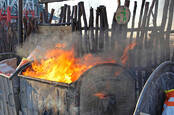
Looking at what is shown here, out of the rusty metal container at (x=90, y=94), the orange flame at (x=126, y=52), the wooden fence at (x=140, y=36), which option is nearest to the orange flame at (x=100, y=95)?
the rusty metal container at (x=90, y=94)

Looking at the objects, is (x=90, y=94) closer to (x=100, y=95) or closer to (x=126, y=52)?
(x=100, y=95)

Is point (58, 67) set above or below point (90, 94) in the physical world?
above

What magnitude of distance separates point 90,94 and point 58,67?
117 cm

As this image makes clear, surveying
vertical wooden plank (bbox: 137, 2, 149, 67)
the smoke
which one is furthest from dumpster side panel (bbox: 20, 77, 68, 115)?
vertical wooden plank (bbox: 137, 2, 149, 67)

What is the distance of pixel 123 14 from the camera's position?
4582 millimetres

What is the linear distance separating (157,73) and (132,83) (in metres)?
1.03

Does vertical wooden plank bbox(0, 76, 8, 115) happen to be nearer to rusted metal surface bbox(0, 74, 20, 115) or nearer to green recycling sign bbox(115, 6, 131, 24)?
rusted metal surface bbox(0, 74, 20, 115)

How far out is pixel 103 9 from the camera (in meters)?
5.16

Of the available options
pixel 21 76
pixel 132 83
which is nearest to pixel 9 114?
pixel 21 76

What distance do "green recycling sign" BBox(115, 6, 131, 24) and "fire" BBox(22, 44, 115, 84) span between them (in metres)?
1.12

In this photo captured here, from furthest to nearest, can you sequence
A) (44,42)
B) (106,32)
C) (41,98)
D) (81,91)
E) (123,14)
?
(44,42)
(106,32)
(123,14)
(41,98)
(81,91)

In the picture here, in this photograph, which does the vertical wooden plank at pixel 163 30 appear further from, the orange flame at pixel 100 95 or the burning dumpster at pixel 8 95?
the burning dumpster at pixel 8 95

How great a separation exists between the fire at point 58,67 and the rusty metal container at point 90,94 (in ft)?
0.92

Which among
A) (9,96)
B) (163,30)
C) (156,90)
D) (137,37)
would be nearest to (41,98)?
(9,96)
